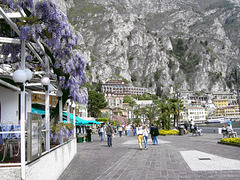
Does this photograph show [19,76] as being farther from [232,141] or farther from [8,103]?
[232,141]

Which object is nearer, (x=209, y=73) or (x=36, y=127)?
(x=36, y=127)

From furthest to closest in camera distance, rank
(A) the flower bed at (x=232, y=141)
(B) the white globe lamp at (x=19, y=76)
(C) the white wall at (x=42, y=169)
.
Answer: (A) the flower bed at (x=232, y=141), (B) the white globe lamp at (x=19, y=76), (C) the white wall at (x=42, y=169)

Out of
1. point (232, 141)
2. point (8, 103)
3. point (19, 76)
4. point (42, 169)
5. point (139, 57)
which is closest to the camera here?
point (19, 76)

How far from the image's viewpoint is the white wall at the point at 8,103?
594 inches

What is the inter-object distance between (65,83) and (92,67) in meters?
138

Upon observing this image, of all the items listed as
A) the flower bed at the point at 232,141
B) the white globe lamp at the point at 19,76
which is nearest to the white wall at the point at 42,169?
the white globe lamp at the point at 19,76

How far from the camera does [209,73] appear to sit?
172 metres

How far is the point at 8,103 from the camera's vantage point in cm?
1537

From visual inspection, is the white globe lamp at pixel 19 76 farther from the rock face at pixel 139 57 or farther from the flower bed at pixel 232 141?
the rock face at pixel 139 57

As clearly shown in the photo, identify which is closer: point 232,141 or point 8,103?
point 232,141

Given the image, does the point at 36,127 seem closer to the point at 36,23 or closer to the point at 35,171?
the point at 35,171

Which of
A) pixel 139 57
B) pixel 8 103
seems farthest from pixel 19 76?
pixel 139 57

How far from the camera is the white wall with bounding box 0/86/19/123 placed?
15.1 metres

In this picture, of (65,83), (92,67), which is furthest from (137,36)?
(65,83)
